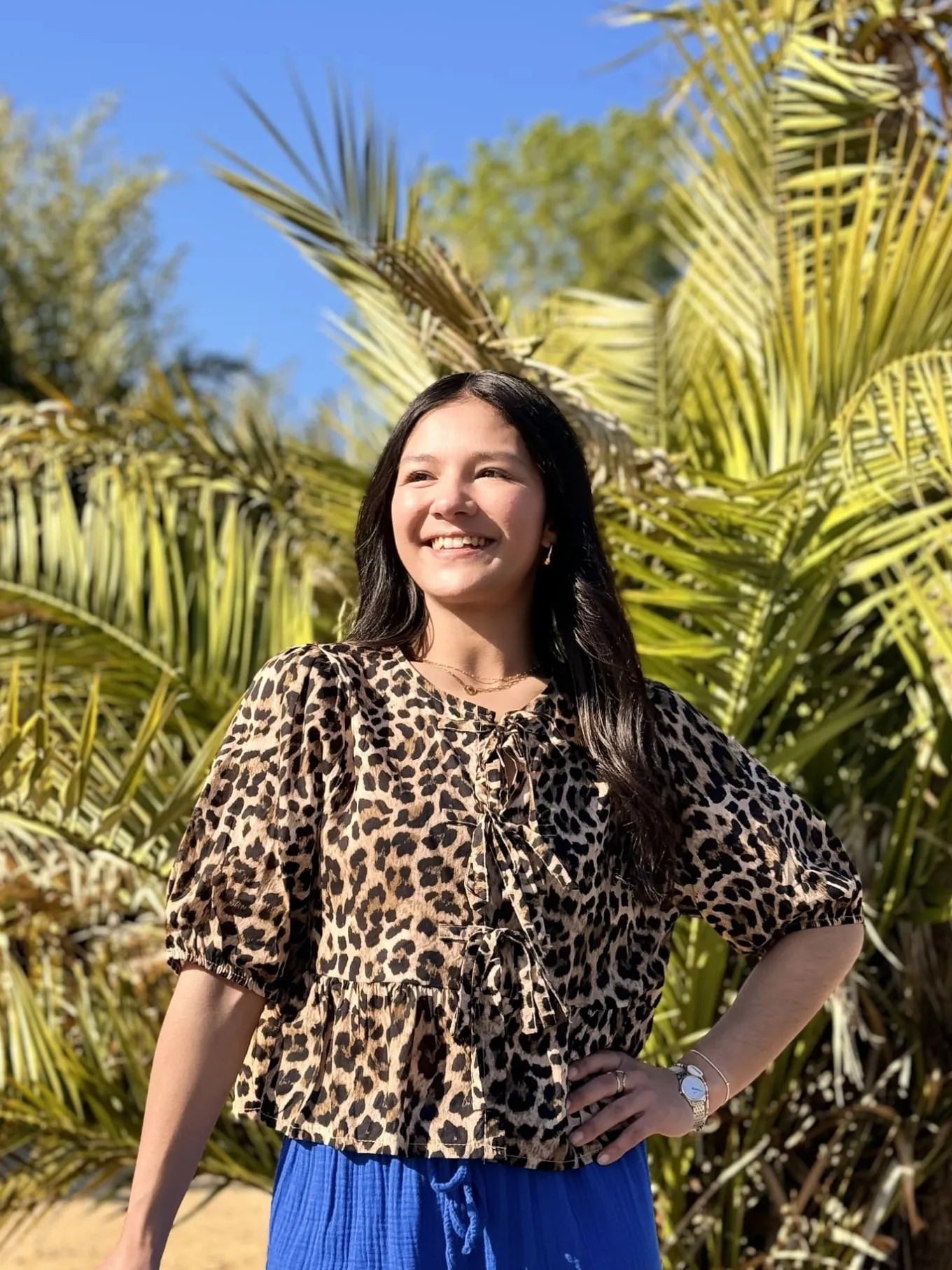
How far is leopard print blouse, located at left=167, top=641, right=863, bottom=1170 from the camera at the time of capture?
1.57 m

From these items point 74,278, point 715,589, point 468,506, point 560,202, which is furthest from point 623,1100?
point 560,202

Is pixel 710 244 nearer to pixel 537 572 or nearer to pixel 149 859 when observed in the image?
pixel 149 859

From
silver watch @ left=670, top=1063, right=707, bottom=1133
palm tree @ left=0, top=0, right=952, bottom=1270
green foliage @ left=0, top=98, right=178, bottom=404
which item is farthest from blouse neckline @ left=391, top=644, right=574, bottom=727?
green foliage @ left=0, top=98, right=178, bottom=404

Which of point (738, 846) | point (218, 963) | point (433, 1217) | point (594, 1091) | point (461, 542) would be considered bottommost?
point (433, 1217)

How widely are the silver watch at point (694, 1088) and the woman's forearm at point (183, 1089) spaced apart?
0.54 meters

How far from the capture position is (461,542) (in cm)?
176

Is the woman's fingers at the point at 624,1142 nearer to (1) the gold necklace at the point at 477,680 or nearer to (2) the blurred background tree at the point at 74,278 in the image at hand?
(1) the gold necklace at the point at 477,680

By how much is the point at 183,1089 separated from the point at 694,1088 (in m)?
0.64

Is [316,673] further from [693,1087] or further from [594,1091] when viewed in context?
[693,1087]

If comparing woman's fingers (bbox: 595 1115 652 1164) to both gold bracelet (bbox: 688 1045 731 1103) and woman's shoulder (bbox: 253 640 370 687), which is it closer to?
gold bracelet (bbox: 688 1045 731 1103)

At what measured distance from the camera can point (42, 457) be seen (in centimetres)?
427

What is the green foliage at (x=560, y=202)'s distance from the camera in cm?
2356

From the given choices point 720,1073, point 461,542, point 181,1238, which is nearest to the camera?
point 461,542

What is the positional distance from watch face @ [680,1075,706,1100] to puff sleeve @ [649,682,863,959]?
0.60 feet
